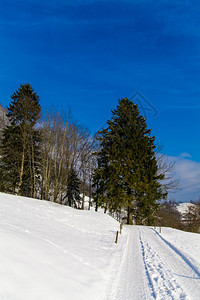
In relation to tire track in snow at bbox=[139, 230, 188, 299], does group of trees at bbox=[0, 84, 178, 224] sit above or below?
above

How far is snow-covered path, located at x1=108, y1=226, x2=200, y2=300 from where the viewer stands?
14.2 feet

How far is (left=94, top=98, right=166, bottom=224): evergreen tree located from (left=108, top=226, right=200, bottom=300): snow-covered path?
14.0 m

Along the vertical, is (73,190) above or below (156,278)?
above

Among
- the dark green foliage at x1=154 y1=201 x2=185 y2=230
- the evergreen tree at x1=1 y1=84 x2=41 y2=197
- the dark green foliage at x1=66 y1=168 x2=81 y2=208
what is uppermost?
the evergreen tree at x1=1 y1=84 x2=41 y2=197

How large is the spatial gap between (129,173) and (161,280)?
1697 cm

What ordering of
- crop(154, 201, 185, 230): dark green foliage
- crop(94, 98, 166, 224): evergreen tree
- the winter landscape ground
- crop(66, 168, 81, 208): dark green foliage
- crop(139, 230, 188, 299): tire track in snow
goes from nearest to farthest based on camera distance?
the winter landscape ground → crop(139, 230, 188, 299): tire track in snow → crop(94, 98, 166, 224): evergreen tree → crop(154, 201, 185, 230): dark green foliage → crop(66, 168, 81, 208): dark green foliage

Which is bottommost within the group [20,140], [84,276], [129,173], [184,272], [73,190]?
[184,272]

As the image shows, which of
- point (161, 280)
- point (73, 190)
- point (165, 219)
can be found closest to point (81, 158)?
point (73, 190)

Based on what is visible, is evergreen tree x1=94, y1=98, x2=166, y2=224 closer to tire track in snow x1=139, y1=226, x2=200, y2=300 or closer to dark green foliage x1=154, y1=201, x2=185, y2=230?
dark green foliage x1=154, y1=201, x2=185, y2=230

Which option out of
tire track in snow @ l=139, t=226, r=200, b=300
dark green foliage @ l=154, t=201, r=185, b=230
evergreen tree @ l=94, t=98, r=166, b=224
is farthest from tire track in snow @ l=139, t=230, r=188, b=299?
dark green foliage @ l=154, t=201, r=185, b=230

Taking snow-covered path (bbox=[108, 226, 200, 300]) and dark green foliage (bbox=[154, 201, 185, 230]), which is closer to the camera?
snow-covered path (bbox=[108, 226, 200, 300])

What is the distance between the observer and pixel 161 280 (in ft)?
16.8

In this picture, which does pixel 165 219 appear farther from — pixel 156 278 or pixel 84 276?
pixel 84 276

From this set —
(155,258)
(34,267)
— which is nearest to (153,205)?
(155,258)
